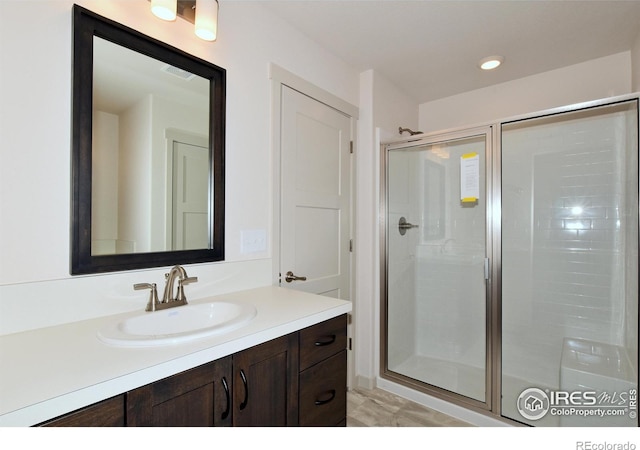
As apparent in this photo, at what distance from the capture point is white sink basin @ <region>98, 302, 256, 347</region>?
0.88 metres

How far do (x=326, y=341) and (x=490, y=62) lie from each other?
2.19 metres

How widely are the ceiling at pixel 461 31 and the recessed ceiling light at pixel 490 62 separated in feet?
0.11

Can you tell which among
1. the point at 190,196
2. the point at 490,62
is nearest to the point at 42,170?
the point at 190,196

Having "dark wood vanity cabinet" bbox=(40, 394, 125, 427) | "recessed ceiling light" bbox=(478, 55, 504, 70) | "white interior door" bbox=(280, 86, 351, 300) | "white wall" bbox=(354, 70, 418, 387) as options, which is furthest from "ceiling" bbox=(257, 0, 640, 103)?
"dark wood vanity cabinet" bbox=(40, 394, 125, 427)

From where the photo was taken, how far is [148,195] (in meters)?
1.28

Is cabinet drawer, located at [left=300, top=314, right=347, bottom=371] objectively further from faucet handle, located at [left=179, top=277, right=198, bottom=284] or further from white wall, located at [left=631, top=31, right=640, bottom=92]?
white wall, located at [left=631, top=31, right=640, bottom=92]

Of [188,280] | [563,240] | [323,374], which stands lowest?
[323,374]

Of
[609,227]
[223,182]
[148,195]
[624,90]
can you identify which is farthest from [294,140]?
[624,90]

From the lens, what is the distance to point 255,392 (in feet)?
3.35

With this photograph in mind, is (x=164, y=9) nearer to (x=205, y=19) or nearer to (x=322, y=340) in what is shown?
(x=205, y=19)

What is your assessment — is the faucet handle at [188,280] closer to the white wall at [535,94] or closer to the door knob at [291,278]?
the door knob at [291,278]

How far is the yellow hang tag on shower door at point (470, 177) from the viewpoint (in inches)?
86.2

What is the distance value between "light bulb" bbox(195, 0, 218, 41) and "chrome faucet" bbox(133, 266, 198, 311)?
965mm

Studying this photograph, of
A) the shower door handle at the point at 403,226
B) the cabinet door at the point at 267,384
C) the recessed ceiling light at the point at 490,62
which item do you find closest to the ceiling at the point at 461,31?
the recessed ceiling light at the point at 490,62
